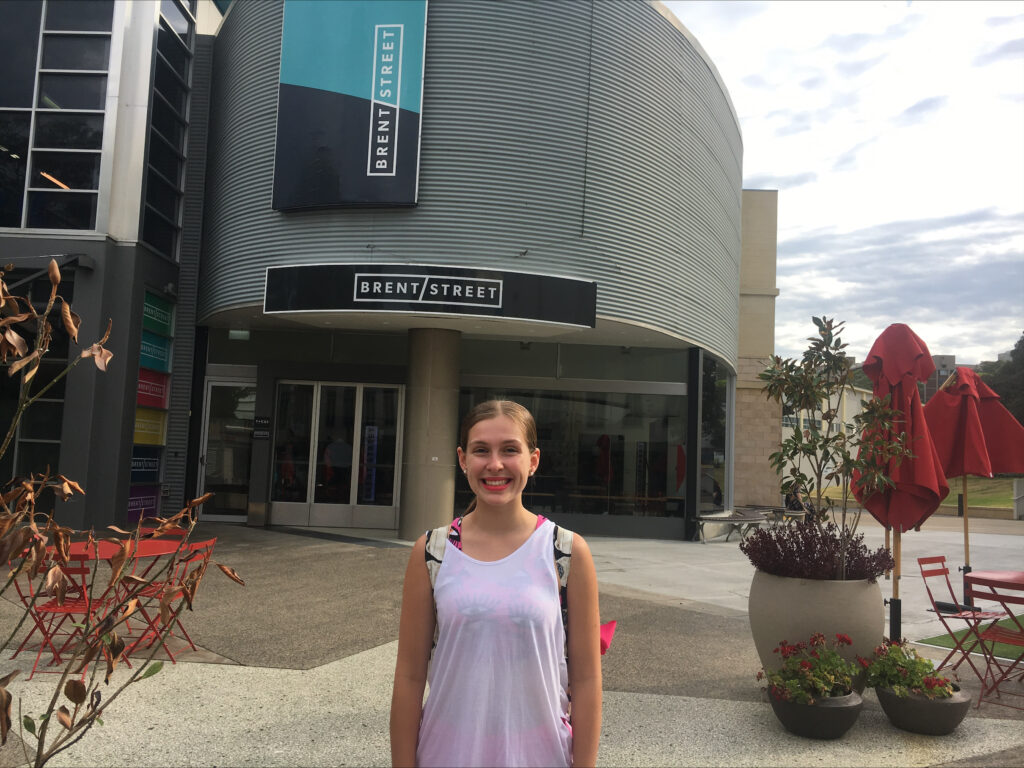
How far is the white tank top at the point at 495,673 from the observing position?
6.49 ft

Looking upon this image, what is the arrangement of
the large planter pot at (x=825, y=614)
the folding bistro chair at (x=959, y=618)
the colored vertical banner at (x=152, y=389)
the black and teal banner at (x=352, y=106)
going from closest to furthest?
the large planter pot at (x=825, y=614) < the folding bistro chair at (x=959, y=618) < the black and teal banner at (x=352, y=106) < the colored vertical banner at (x=152, y=389)

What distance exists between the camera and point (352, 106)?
41.5 ft

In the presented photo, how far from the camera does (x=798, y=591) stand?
5328mm

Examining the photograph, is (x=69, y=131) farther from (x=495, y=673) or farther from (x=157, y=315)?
(x=495, y=673)

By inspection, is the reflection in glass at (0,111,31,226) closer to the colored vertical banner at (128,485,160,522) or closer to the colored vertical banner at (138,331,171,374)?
the colored vertical banner at (138,331,171,374)

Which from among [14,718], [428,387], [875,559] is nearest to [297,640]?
[14,718]

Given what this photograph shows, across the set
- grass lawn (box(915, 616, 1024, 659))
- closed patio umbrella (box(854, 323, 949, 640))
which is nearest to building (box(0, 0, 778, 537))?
closed patio umbrella (box(854, 323, 949, 640))

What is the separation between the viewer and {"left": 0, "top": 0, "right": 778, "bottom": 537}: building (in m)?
12.5

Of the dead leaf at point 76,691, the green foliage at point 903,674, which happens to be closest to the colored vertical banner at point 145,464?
the green foliage at point 903,674

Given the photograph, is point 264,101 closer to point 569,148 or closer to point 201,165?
point 201,165

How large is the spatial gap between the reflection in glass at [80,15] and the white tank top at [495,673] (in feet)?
45.5

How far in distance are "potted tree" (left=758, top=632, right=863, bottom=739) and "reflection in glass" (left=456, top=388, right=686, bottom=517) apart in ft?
34.4

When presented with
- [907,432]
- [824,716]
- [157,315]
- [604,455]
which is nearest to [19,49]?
[157,315]

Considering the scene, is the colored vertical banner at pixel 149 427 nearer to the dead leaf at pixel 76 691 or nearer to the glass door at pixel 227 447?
the glass door at pixel 227 447
